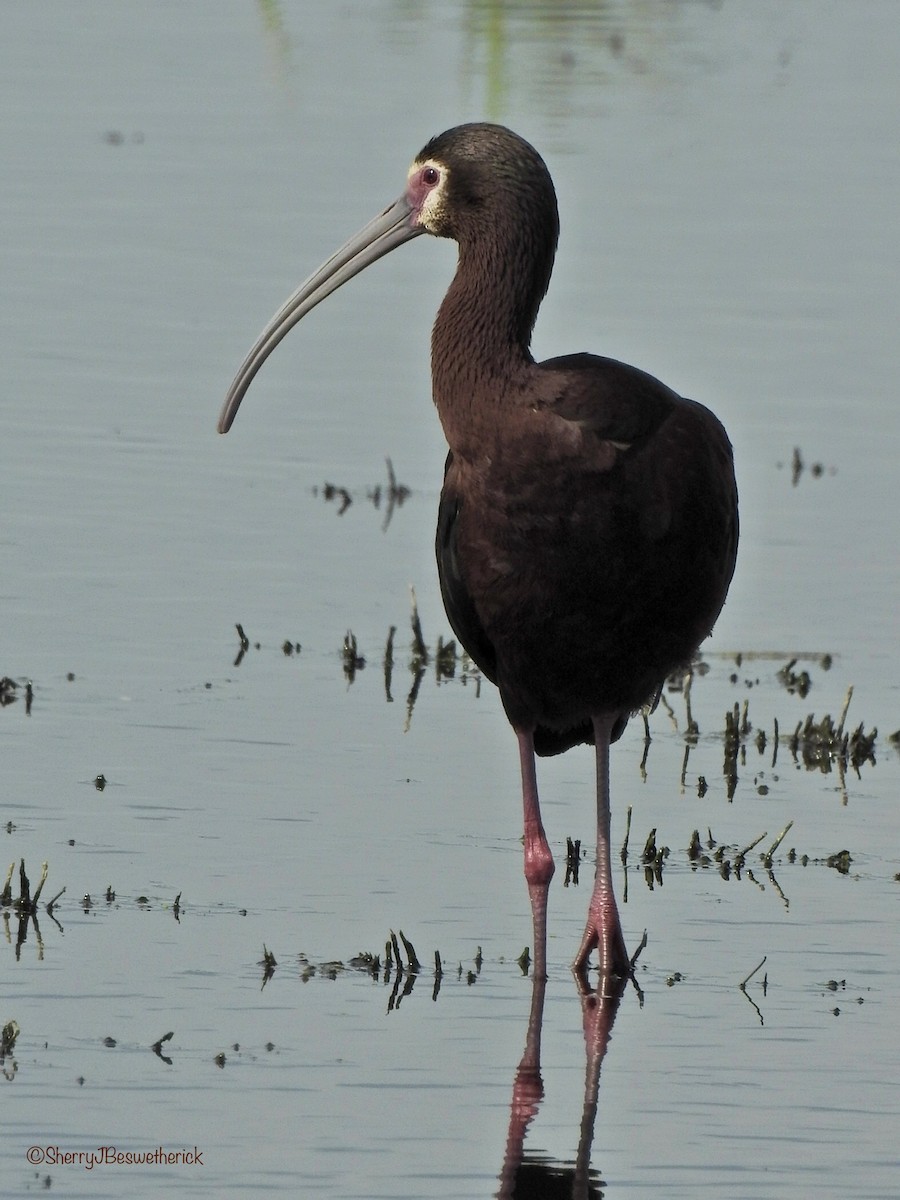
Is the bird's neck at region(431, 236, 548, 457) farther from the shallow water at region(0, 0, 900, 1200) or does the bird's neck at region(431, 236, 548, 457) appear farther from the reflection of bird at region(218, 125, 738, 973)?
the shallow water at region(0, 0, 900, 1200)

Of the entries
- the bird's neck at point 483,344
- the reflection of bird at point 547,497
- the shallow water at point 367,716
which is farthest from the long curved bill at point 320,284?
the shallow water at point 367,716

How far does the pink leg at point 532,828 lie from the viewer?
26.0 ft

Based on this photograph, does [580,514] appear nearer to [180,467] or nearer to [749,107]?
[180,467]

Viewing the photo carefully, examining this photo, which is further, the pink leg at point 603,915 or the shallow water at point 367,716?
the pink leg at point 603,915

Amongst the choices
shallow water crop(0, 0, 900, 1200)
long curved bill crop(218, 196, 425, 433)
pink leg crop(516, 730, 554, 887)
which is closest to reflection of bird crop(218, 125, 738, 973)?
pink leg crop(516, 730, 554, 887)

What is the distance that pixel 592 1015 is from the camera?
744 cm

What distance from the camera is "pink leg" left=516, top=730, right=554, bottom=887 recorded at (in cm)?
792

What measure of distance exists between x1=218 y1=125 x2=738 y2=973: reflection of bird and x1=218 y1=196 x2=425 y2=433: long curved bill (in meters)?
0.19

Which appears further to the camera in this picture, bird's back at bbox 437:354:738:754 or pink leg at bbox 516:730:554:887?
pink leg at bbox 516:730:554:887

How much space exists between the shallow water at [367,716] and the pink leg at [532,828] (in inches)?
8.3

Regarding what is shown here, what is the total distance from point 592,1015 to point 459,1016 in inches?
16.0

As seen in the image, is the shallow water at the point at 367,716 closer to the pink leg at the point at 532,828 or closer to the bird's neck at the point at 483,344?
the pink leg at the point at 532,828

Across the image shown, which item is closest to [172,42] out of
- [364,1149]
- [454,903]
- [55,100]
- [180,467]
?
[55,100]

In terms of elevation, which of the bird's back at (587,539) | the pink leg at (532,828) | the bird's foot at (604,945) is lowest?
the bird's foot at (604,945)
